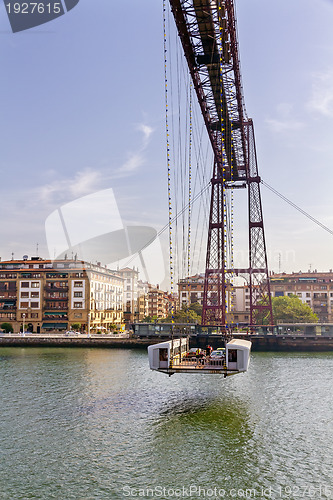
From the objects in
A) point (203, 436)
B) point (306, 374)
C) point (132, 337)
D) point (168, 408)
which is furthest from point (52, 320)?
point (203, 436)

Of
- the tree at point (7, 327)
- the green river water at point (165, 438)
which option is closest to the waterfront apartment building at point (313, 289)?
the tree at point (7, 327)

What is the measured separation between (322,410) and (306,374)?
33.8ft

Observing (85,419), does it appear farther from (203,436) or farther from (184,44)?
(184,44)

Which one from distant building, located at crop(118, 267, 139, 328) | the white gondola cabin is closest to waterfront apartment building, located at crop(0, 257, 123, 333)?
distant building, located at crop(118, 267, 139, 328)

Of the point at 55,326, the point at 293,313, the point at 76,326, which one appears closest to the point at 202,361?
the point at 76,326

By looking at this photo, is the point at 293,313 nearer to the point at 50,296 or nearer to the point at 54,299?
the point at 54,299

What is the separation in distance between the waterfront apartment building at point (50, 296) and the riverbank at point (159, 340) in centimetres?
863

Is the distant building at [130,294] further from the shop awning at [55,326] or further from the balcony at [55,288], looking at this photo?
the shop awning at [55,326]

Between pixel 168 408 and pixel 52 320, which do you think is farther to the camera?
pixel 52 320

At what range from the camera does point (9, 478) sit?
1109 centimetres

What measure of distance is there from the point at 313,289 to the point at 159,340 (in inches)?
1831

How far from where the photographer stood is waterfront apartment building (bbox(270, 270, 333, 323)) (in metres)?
83.5

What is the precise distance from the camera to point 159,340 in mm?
48531

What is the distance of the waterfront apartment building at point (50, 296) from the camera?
205 feet
